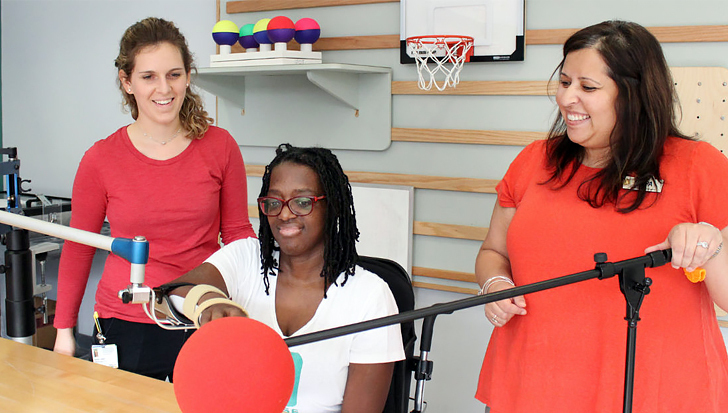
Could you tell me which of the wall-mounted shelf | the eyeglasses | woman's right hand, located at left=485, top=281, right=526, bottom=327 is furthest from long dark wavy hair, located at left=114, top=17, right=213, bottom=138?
woman's right hand, located at left=485, top=281, right=526, bottom=327

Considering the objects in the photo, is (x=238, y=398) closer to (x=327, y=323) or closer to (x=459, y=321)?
(x=327, y=323)

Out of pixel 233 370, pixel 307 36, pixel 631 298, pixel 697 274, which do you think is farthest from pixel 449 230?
pixel 233 370

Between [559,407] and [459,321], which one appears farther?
[459,321]

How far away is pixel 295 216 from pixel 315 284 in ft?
0.58

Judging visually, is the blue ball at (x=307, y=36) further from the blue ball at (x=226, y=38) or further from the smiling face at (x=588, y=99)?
the smiling face at (x=588, y=99)

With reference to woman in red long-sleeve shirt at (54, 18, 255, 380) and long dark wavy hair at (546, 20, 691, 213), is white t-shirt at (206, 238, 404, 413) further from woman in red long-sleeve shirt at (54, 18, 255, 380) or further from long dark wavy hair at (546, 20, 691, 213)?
long dark wavy hair at (546, 20, 691, 213)

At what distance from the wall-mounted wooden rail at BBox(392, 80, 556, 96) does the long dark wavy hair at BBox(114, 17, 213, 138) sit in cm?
95

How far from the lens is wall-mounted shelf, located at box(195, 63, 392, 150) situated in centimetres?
244

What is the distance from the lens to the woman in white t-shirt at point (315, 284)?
1343 millimetres

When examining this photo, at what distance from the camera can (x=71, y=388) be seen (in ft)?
4.66

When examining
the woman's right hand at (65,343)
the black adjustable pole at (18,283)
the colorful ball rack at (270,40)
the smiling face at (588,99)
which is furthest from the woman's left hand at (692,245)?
the colorful ball rack at (270,40)

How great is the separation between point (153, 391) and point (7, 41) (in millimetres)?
3175

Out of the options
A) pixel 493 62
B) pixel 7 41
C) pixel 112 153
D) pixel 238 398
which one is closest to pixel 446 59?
pixel 493 62

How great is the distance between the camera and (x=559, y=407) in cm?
130
